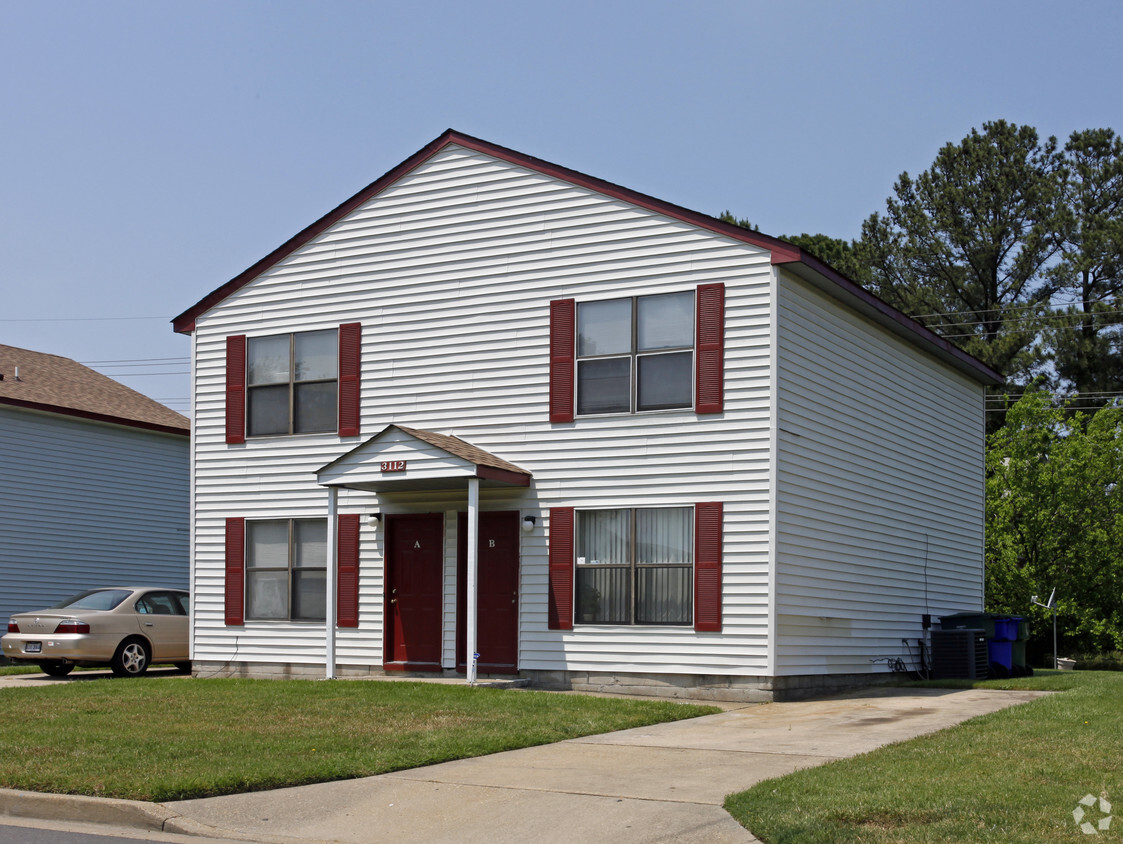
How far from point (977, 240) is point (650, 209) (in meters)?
27.5

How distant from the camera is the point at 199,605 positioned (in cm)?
2044

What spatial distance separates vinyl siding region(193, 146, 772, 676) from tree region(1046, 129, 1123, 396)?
26475 mm

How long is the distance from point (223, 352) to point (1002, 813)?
1580cm

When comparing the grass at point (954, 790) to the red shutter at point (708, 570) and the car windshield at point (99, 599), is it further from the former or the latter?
the car windshield at point (99, 599)

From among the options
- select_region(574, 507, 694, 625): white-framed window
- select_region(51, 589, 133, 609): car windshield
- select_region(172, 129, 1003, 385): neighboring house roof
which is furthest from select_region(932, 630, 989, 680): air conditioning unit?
select_region(51, 589, 133, 609): car windshield

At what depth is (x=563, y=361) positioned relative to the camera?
17.5 m

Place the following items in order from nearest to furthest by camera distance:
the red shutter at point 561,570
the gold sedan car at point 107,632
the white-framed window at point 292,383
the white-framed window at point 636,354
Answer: the white-framed window at point 636,354 < the red shutter at point 561,570 < the gold sedan car at point 107,632 < the white-framed window at point 292,383

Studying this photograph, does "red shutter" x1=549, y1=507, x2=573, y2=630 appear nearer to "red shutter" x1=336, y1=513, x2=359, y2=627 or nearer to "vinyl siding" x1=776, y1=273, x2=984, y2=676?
"vinyl siding" x1=776, y1=273, x2=984, y2=676

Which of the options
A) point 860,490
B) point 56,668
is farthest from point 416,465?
point 56,668

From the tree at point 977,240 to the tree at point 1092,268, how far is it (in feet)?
2.21

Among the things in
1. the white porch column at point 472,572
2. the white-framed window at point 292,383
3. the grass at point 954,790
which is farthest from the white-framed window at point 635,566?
the grass at point 954,790

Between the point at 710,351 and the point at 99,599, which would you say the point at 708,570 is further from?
the point at 99,599

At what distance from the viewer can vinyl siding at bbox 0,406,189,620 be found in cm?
2591

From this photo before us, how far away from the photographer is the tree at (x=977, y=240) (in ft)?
134
